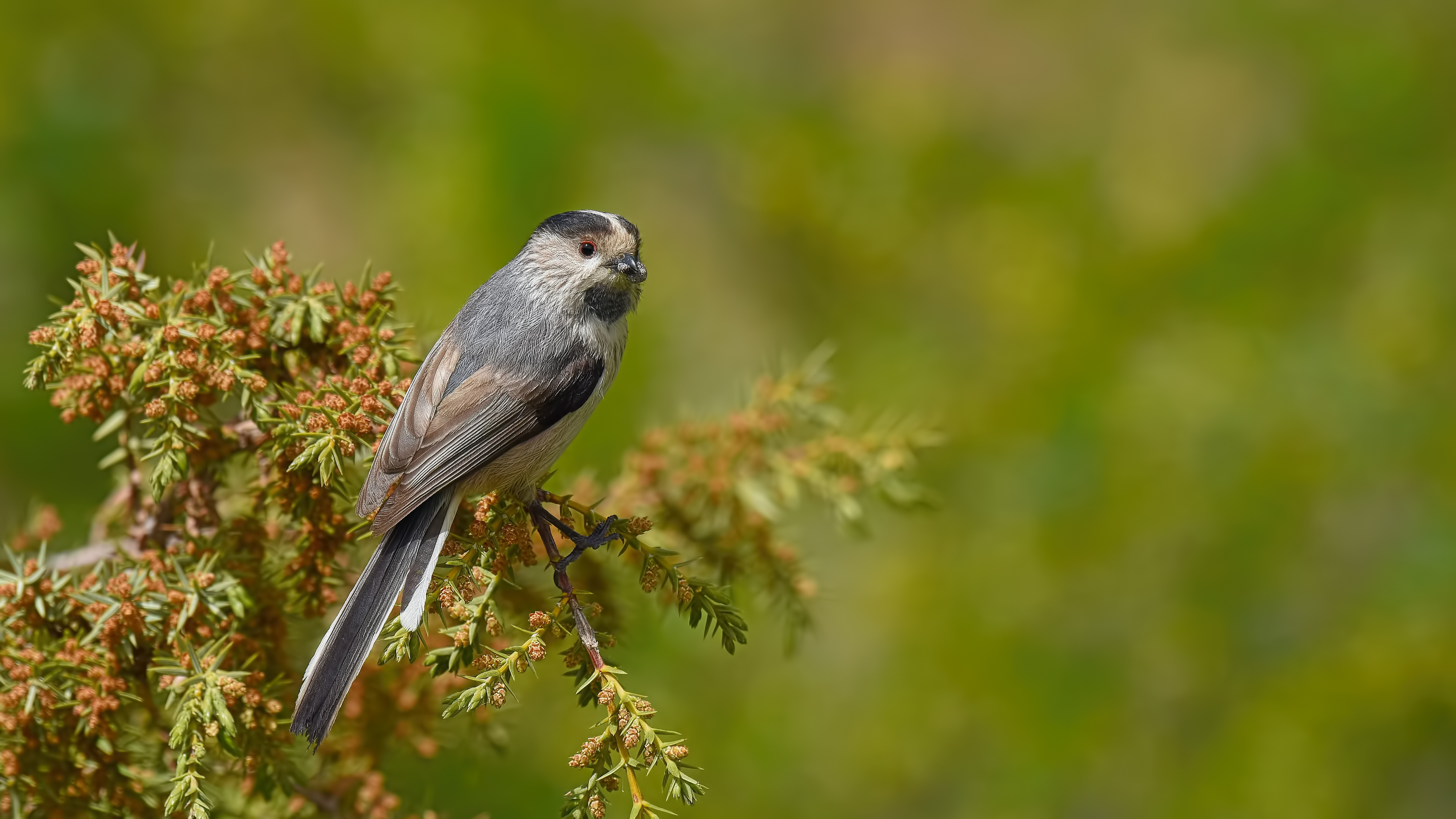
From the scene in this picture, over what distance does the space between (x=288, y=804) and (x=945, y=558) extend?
366 cm

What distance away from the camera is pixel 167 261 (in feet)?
17.6

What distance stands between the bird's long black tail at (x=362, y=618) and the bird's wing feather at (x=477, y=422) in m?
0.07

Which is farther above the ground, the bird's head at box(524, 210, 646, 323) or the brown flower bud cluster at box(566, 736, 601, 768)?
the bird's head at box(524, 210, 646, 323)

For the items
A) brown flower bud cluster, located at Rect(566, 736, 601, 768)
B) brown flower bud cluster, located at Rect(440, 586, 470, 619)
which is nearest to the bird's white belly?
brown flower bud cluster, located at Rect(440, 586, 470, 619)

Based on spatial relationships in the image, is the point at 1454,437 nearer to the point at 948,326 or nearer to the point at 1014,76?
the point at 948,326

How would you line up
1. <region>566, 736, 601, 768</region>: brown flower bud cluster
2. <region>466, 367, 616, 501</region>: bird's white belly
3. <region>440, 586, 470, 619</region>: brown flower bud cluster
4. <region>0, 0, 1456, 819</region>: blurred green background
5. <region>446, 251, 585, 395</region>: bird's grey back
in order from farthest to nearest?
1. <region>0, 0, 1456, 819</region>: blurred green background
2. <region>446, 251, 585, 395</region>: bird's grey back
3. <region>466, 367, 616, 501</region>: bird's white belly
4. <region>440, 586, 470, 619</region>: brown flower bud cluster
5. <region>566, 736, 601, 768</region>: brown flower bud cluster

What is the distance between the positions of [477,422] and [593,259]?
0.64 meters

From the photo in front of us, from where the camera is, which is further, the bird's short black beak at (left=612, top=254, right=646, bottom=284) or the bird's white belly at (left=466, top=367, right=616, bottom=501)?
the bird's short black beak at (left=612, top=254, right=646, bottom=284)

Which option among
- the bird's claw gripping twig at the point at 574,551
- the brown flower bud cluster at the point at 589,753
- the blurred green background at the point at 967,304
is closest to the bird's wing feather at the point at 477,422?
the bird's claw gripping twig at the point at 574,551

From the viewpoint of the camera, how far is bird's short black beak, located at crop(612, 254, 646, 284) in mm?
2895

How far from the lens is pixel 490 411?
2.49 metres

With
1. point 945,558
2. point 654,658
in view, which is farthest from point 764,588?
point 945,558

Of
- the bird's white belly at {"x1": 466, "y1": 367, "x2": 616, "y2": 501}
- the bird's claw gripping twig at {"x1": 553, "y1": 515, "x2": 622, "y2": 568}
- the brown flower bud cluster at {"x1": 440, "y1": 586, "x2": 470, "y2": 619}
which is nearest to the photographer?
the brown flower bud cluster at {"x1": 440, "y1": 586, "x2": 470, "y2": 619}

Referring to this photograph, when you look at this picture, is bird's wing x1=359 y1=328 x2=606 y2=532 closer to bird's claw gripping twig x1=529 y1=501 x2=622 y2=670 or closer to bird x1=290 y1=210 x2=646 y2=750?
bird x1=290 y1=210 x2=646 y2=750
